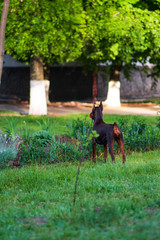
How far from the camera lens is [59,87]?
30594mm

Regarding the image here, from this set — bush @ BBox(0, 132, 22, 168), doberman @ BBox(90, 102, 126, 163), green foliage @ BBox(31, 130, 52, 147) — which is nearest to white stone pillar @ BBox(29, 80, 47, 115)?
green foliage @ BBox(31, 130, 52, 147)

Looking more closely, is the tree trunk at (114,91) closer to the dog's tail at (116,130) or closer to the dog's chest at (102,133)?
the dog's chest at (102,133)

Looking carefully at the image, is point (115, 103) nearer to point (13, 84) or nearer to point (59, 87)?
point (59, 87)

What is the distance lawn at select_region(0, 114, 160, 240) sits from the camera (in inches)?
151

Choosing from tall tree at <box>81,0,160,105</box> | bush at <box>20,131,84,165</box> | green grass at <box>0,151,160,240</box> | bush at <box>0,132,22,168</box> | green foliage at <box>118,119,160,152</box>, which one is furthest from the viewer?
tall tree at <box>81,0,160,105</box>

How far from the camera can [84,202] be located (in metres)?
4.74

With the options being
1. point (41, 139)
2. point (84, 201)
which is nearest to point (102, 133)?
point (41, 139)

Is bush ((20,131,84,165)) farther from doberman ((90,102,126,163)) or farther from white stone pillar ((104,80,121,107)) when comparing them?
white stone pillar ((104,80,121,107))

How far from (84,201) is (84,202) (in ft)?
0.18

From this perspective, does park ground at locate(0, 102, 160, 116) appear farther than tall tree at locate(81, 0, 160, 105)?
Yes

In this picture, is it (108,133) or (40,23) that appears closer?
(108,133)

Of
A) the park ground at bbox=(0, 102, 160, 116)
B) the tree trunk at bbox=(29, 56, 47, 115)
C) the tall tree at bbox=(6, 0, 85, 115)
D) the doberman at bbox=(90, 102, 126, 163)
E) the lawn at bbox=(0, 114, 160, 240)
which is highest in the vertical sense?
the tall tree at bbox=(6, 0, 85, 115)

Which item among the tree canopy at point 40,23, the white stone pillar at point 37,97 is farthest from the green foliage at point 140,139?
the white stone pillar at point 37,97

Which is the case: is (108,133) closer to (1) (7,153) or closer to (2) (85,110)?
(1) (7,153)
